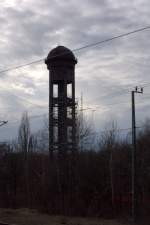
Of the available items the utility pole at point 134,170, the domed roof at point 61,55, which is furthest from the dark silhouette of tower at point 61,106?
the utility pole at point 134,170

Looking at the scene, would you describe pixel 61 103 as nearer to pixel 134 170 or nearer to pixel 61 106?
pixel 61 106

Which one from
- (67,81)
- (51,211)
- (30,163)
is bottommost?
(51,211)

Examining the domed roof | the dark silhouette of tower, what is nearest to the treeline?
the dark silhouette of tower

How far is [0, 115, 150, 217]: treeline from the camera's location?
36.7m

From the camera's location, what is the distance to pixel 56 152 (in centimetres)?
5425

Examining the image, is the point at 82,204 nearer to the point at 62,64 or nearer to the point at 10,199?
the point at 10,199

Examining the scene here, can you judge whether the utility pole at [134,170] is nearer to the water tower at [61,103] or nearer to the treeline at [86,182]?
the treeline at [86,182]

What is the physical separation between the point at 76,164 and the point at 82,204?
9097 mm

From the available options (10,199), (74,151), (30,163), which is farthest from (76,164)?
(30,163)

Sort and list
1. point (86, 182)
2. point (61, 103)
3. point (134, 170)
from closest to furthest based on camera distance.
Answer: point (134, 170), point (86, 182), point (61, 103)

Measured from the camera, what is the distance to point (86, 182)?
1734 inches

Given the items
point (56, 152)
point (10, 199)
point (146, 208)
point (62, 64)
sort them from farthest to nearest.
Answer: point (62, 64)
point (56, 152)
point (10, 199)
point (146, 208)

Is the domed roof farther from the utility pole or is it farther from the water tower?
the utility pole

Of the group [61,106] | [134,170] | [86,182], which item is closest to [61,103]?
[61,106]
